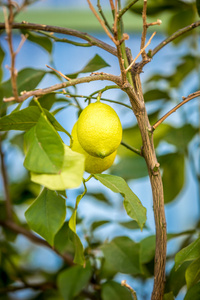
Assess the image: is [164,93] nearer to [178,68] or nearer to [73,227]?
→ [178,68]

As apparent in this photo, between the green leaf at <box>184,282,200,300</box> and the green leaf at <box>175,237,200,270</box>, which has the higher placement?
the green leaf at <box>175,237,200,270</box>

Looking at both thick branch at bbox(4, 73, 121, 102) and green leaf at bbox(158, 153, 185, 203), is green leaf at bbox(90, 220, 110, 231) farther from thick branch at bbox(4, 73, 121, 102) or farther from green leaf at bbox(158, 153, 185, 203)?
thick branch at bbox(4, 73, 121, 102)

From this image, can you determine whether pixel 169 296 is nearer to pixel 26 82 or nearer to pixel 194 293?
pixel 194 293

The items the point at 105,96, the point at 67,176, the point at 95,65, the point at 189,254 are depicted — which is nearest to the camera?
the point at 67,176

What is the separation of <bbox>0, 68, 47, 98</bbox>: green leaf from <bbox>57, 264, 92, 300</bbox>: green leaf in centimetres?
36

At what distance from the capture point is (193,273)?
0.48 meters

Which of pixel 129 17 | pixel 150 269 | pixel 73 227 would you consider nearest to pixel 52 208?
pixel 73 227

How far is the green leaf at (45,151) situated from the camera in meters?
0.36

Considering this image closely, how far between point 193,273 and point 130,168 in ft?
1.24

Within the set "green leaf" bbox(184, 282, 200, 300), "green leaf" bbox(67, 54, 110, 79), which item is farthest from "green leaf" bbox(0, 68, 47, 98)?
"green leaf" bbox(184, 282, 200, 300)

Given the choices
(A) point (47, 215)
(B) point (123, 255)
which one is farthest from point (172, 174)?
(A) point (47, 215)

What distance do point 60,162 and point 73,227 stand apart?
0.28 feet

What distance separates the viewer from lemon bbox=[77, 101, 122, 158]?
1.40 feet

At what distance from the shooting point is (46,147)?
14.6 inches
